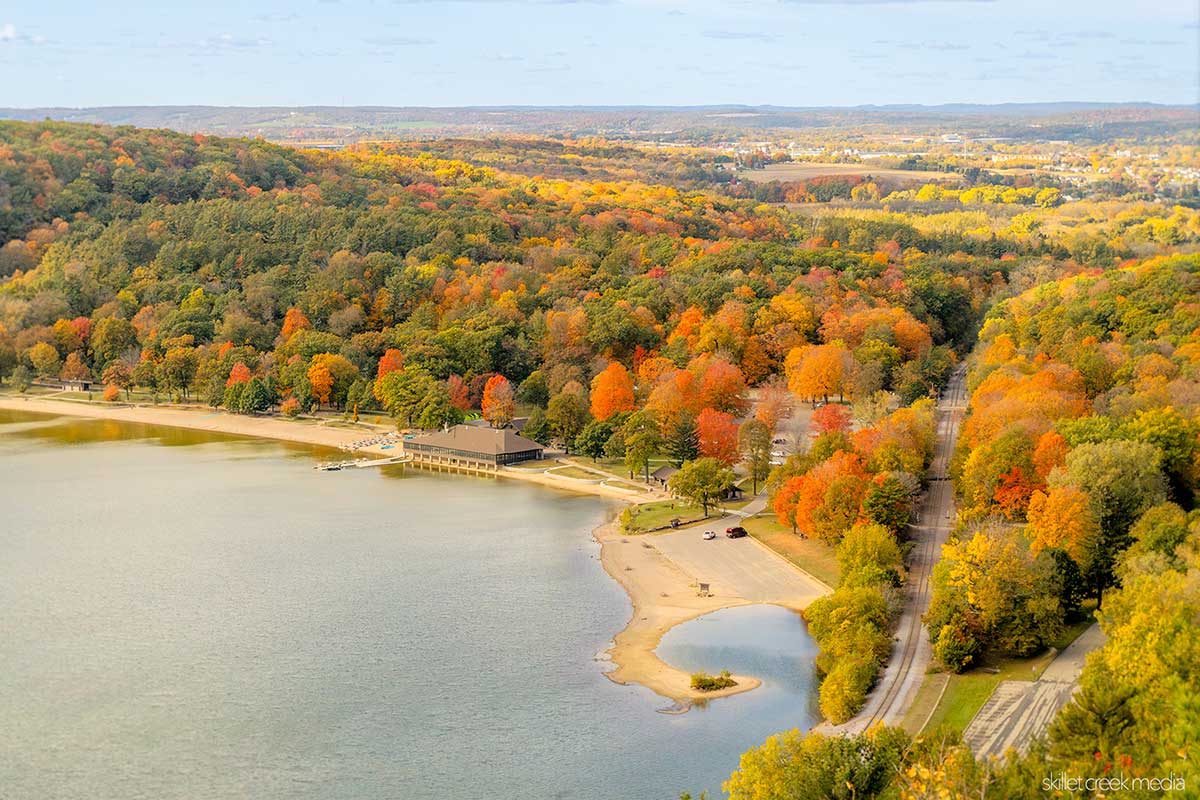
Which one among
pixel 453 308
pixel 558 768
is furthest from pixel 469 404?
pixel 558 768

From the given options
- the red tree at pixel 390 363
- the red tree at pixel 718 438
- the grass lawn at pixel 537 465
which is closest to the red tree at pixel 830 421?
the red tree at pixel 718 438

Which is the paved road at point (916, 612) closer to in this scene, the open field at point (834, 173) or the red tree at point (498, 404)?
the red tree at point (498, 404)

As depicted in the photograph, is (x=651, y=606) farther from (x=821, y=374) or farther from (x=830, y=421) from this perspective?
(x=821, y=374)

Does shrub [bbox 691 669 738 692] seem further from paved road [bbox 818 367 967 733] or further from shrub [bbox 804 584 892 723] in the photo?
paved road [bbox 818 367 967 733]

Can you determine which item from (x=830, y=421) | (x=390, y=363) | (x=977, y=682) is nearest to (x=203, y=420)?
(x=390, y=363)

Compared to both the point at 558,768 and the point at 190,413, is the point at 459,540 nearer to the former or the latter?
the point at 558,768

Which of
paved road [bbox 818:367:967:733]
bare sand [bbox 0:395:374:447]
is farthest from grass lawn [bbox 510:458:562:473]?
paved road [bbox 818:367:967:733]

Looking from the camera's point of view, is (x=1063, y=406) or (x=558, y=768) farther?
(x=1063, y=406)
